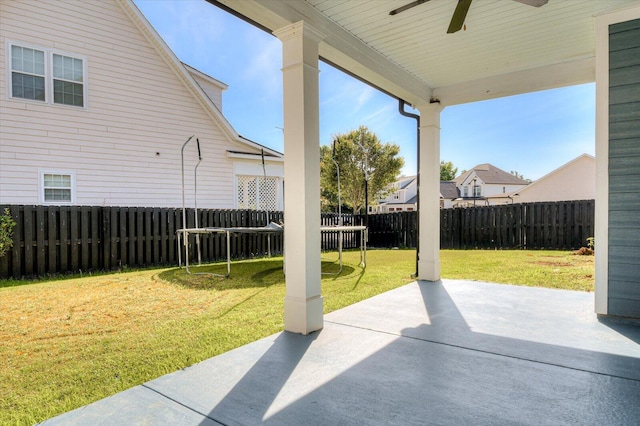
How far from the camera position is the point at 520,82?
14.0ft

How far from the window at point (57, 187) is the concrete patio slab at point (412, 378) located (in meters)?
7.08

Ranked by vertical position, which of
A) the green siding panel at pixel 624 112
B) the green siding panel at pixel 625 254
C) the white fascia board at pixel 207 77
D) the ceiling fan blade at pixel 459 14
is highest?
the white fascia board at pixel 207 77

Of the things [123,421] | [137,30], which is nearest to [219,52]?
[137,30]

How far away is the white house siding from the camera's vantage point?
684cm

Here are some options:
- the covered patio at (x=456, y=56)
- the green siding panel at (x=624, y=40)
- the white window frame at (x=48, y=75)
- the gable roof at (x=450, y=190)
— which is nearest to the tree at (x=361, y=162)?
the gable roof at (x=450, y=190)

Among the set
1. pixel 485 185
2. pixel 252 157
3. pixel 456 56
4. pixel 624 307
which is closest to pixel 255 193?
pixel 252 157

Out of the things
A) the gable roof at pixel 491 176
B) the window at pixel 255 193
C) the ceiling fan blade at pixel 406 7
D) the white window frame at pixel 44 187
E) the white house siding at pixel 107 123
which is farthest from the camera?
the gable roof at pixel 491 176

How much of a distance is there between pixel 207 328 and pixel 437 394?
2.01 m

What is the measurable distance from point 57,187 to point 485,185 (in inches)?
1343

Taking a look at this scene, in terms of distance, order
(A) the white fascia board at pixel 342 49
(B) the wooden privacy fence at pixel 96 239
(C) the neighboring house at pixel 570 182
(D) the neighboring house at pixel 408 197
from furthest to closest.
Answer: (D) the neighboring house at pixel 408 197 → (C) the neighboring house at pixel 570 182 → (B) the wooden privacy fence at pixel 96 239 → (A) the white fascia board at pixel 342 49

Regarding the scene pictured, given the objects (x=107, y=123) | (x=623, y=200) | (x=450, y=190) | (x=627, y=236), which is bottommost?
(x=627, y=236)

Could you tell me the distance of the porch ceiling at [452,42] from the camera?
111 inches

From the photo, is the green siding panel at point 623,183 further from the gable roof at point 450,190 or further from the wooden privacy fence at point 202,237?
the gable roof at point 450,190

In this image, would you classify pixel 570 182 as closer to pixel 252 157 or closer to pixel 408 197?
pixel 408 197
